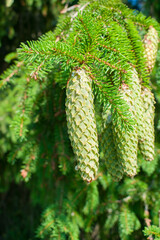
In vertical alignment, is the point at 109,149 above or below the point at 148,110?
below

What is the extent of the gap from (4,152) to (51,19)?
1.66 metres

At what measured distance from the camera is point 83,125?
69cm

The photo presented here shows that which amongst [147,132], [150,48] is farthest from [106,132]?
[150,48]

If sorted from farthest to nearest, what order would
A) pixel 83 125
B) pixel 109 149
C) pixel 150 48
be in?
pixel 150 48 < pixel 109 149 < pixel 83 125

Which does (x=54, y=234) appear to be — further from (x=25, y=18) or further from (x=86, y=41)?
(x=25, y=18)

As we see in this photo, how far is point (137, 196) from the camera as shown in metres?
1.63

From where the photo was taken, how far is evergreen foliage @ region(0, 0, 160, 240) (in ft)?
2.45

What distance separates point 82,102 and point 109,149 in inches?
9.4

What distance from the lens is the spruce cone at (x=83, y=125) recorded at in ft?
2.22

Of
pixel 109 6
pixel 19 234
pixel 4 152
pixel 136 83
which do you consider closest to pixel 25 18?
pixel 4 152

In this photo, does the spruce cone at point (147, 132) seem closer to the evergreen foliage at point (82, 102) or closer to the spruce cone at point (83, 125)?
the evergreen foliage at point (82, 102)

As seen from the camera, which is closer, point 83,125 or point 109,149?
point 83,125

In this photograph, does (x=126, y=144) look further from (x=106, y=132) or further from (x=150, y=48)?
(x=150, y=48)

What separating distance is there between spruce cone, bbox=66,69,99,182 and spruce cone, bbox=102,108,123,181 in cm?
13
